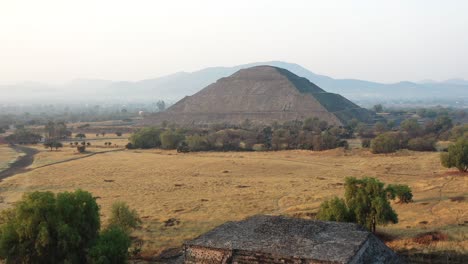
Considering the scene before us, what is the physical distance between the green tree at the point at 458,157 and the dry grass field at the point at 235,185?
120 cm

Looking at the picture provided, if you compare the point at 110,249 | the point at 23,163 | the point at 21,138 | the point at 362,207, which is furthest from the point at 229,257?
the point at 21,138

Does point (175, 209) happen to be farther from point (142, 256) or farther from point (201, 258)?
point (201, 258)

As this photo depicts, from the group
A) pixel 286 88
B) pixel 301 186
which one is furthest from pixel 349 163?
pixel 286 88

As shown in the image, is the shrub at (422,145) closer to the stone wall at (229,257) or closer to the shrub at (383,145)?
the shrub at (383,145)

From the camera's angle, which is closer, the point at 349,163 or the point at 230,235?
the point at 230,235

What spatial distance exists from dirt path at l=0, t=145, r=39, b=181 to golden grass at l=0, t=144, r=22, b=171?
1.05 meters

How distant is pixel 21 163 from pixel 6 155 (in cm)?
1272

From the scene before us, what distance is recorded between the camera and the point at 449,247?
86.9ft

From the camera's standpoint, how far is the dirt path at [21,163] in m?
66.4

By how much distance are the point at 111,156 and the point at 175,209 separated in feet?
142

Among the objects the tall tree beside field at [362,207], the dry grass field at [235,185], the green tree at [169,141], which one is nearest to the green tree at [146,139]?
the green tree at [169,141]

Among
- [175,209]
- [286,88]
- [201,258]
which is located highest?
[286,88]

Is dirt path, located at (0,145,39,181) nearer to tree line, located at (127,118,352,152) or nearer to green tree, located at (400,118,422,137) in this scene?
tree line, located at (127,118,352,152)

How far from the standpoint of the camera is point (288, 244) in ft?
61.2
